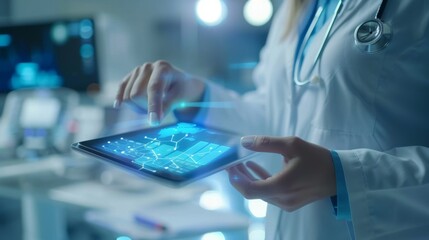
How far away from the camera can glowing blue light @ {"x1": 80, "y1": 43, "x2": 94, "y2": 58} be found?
69.1 inches

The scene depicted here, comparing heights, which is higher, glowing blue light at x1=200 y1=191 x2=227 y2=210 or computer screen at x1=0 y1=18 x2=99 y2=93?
computer screen at x1=0 y1=18 x2=99 y2=93

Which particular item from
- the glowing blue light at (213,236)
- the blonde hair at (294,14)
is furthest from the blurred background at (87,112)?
the blonde hair at (294,14)

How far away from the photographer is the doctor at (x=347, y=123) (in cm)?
52

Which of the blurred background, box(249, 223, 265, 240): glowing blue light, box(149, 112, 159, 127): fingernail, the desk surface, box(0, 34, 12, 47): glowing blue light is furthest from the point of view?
box(0, 34, 12, 47): glowing blue light

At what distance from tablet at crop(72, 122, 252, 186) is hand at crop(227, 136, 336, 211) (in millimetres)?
44

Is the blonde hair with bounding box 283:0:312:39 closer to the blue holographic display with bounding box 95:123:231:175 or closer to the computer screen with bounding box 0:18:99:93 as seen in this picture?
the blue holographic display with bounding box 95:123:231:175

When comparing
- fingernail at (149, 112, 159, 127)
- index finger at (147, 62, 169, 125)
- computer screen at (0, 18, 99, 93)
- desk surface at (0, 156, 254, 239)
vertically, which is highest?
index finger at (147, 62, 169, 125)

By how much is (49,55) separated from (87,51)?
0.47 feet

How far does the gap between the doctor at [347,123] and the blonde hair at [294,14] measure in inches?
2.5

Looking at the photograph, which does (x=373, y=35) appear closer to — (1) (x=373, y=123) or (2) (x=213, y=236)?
(1) (x=373, y=123)

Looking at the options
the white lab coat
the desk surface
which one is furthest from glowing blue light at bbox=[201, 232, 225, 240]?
the white lab coat

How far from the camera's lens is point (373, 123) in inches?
23.9

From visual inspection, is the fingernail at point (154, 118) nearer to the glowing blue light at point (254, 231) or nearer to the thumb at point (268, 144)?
the thumb at point (268, 144)

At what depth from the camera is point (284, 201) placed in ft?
1.70
